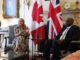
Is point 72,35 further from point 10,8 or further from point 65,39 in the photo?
point 10,8

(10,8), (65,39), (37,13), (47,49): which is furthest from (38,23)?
(10,8)

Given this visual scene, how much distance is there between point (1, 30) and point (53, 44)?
251 cm

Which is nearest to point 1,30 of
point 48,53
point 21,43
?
point 21,43

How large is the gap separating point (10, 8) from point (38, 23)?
1.91 m

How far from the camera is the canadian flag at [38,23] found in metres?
5.83

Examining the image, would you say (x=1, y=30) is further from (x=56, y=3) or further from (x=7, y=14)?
(x=56, y=3)

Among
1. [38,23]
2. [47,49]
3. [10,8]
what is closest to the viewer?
[47,49]

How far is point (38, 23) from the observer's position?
5.86m

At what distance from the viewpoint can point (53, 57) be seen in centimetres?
524

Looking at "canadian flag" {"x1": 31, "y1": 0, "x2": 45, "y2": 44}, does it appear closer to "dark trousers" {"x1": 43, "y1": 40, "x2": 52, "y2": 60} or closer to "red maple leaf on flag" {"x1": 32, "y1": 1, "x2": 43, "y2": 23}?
"red maple leaf on flag" {"x1": 32, "y1": 1, "x2": 43, "y2": 23}

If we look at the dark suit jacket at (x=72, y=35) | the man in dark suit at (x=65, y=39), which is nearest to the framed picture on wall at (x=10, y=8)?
the man in dark suit at (x=65, y=39)

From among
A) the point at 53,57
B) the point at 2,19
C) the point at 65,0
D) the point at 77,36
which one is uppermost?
the point at 65,0

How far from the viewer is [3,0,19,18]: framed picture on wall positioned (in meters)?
7.24

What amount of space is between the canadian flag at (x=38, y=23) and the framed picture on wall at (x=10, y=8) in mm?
Answer: 1420
